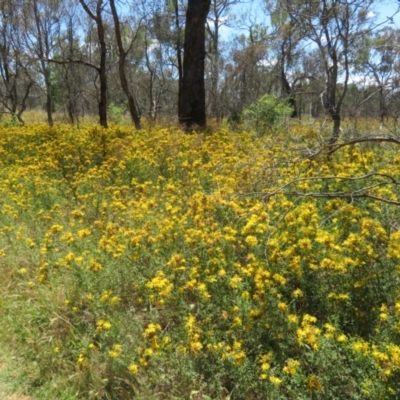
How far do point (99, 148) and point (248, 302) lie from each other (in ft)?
16.5

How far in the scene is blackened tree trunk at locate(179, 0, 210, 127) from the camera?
864 cm

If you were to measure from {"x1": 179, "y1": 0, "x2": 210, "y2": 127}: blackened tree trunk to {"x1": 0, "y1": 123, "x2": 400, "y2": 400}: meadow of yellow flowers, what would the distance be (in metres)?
5.20

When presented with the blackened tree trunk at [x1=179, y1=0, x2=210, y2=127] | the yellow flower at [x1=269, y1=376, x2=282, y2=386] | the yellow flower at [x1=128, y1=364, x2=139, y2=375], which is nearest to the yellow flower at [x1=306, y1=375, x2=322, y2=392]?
the yellow flower at [x1=269, y1=376, x2=282, y2=386]

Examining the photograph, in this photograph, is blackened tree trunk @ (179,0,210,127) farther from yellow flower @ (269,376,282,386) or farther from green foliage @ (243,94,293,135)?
yellow flower @ (269,376,282,386)

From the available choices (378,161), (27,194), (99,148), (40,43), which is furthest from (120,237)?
(40,43)

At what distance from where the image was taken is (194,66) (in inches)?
346

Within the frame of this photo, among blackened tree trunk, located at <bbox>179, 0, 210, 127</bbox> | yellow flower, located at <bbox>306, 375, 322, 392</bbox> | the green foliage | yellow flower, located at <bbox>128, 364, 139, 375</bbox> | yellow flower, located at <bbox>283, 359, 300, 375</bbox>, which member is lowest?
yellow flower, located at <bbox>128, 364, 139, 375</bbox>

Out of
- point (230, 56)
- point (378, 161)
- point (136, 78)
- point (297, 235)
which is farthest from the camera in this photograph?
point (136, 78)

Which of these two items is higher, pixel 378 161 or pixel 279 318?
pixel 378 161

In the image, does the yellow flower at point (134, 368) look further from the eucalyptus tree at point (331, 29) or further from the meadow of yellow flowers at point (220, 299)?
the eucalyptus tree at point (331, 29)

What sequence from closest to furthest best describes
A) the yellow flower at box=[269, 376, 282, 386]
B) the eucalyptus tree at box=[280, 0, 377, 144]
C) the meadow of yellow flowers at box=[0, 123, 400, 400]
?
the yellow flower at box=[269, 376, 282, 386] → the meadow of yellow flowers at box=[0, 123, 400, 400] → the eucalyptus tree at box=[280, 0, 377, 144]

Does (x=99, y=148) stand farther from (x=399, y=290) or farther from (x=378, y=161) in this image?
(x=399, y=290)

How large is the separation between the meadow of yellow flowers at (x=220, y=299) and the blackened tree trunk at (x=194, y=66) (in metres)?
5.20

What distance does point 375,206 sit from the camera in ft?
10.7
